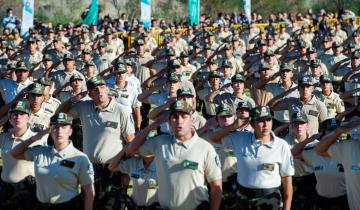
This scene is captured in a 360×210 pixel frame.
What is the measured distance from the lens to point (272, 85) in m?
10.9

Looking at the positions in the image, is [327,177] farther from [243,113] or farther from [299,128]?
[243,113]

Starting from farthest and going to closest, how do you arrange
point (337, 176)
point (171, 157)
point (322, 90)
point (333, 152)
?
point (322, 90)
point (337, 176)
point (333, 152)
point (171, 157)

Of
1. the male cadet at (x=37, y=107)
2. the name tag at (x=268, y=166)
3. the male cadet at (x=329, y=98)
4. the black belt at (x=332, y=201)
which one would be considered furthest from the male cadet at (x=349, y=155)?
the male cadet at (x=329, y=98)

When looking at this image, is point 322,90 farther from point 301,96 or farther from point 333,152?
point 333,152

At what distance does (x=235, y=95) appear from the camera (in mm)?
9867

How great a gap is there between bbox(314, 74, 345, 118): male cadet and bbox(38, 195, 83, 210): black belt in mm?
4855

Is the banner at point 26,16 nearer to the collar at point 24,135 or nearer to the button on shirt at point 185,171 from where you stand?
the collar at point 24,135

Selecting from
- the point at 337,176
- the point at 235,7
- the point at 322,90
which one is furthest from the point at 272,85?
the point at 235,7

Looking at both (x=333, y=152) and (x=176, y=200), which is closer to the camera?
(x=176, y=200)

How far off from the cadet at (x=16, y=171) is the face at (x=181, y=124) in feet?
5.79

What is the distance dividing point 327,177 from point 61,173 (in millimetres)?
2771

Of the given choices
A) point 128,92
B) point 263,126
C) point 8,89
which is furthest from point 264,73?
point 263,126

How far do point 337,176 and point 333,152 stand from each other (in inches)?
35.5

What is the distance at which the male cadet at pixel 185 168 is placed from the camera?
5555mm
